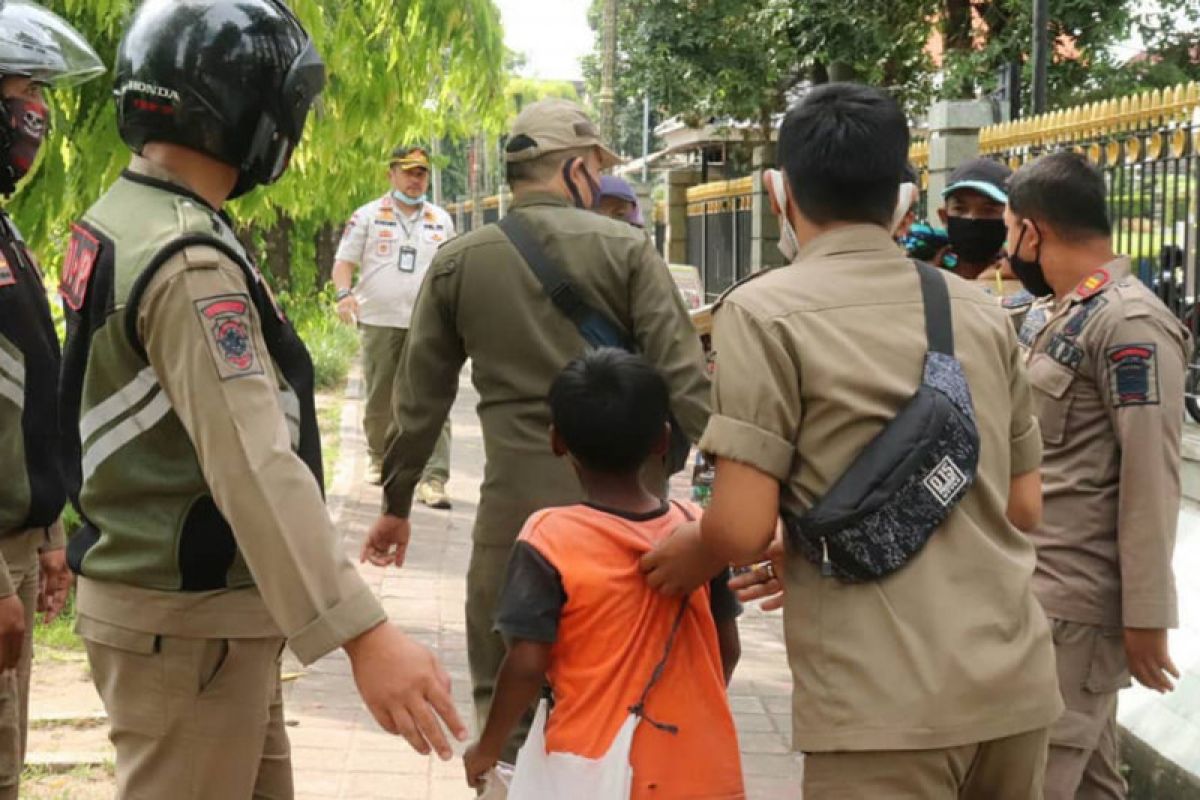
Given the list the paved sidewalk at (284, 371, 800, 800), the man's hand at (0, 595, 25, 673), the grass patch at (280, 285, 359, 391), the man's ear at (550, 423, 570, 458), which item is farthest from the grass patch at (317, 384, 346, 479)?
the man's hand at (0, 595, 25, 673)

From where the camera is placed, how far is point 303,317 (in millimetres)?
21922

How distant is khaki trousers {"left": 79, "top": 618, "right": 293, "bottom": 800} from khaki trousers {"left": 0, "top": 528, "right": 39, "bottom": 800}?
0.96 meters

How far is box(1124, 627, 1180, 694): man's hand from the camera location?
3680 millimetres

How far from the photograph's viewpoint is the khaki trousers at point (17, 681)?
3.74m

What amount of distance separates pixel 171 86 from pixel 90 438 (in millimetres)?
609

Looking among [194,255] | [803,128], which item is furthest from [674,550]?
[194,255]

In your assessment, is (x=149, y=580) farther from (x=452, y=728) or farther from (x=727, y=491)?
(x=727, y=491)

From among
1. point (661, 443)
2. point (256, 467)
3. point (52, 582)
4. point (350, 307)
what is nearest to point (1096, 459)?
point (661, 443)

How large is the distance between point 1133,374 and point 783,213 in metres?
1.16

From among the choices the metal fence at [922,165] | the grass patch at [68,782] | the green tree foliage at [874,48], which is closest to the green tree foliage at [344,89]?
the grass patch at [68,782]

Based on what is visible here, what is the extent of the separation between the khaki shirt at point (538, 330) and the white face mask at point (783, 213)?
4.29ft

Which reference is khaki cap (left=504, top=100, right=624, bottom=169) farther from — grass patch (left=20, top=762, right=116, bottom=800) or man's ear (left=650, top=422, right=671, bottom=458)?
grass patch (left=20, top=762, right=116, bottom=800)

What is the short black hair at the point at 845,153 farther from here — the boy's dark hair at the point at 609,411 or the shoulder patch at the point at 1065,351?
the shoulder patch at the point at 1065,351

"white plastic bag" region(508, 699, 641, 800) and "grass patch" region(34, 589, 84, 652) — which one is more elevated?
"white plastic bag" region(508, 699, 641, 800)
